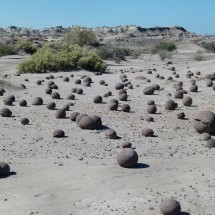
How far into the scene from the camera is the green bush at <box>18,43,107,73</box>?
35438 mm

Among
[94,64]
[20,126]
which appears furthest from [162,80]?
[20,126]

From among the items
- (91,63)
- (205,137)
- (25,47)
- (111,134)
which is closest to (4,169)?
(111,134)

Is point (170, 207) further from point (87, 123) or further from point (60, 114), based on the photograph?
point (60, 114)

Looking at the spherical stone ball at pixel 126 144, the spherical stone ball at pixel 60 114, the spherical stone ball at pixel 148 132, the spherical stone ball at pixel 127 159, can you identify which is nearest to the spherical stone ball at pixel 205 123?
the spherical stone ball at pixel 148 132

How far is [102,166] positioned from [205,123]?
16.1ft

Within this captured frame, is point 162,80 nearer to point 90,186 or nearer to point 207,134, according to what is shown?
point 207,134

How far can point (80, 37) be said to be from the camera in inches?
2544

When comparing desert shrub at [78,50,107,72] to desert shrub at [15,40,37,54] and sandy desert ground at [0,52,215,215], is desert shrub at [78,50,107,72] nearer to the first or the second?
desert shrub at [15,40,37,54]

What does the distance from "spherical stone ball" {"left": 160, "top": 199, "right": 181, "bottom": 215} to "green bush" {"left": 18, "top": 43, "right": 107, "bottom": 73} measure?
90.7 ft

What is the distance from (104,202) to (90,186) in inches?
34.2

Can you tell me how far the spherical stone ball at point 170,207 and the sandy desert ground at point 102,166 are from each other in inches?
7.8

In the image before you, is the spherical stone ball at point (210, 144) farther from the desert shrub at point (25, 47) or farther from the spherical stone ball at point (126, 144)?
the desert shrub at point (25, 47)

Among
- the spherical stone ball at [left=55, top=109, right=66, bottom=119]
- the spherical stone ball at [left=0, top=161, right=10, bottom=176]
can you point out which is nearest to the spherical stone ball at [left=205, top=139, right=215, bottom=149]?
the spherical stone ball at [left=0, top=161, right=10, bottom=176]

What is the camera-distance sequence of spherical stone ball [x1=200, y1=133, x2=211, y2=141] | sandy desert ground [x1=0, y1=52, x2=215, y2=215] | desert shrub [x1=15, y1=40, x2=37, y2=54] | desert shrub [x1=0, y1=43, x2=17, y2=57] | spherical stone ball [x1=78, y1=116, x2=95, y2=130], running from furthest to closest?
desert shrub [x1=15, y1=40, x2=37, y2=54] < desert shrub [x1=0, y1=43, x2=17, y2=57] < spherical stone ball [x1=78, y1=116, x2=95, y2=130] < spherical stone ball [x1=200, y1=133, x2=211, y2=141] < sandy desert ground [x1=0, y1=52, x2=215, y2=215]
